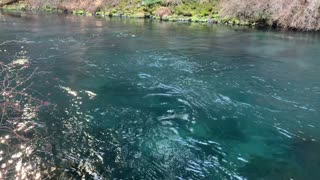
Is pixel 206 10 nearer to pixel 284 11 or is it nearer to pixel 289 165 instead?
pixel 284 11

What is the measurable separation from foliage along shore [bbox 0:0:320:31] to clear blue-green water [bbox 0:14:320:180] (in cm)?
529

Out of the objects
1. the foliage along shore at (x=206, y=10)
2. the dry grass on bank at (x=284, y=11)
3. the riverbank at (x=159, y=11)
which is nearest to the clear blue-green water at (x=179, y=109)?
the dry grass on bank at (x=284, y=11)

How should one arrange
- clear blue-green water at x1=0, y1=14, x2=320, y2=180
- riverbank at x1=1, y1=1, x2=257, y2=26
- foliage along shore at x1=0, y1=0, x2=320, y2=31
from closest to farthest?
clear blue-green water at x1=0, y1=14, x2=320, y2=180 → foliage along shore at x1=0, y1=0, x2=320, y2=31 → riverbank at x1=1, y1=1, x2=257, y2=26

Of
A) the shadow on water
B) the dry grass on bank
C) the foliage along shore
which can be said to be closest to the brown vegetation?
the foliage along shore

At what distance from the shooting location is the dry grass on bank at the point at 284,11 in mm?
21422

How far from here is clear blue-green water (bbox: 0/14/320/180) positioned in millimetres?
6199

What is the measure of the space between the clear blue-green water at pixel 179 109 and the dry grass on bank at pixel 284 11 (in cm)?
501

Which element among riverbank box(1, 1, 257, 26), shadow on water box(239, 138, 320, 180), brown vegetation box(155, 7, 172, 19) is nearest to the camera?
shadow on water box(239, 138, 320, 180)

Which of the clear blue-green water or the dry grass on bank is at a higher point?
the dry grass on bank

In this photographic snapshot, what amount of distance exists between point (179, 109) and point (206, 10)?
2347 centimetres

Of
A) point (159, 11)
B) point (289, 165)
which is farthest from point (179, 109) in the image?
point (159, 11)

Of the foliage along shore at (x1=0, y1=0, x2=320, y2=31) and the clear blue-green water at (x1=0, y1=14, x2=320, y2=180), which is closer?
the clear blue-green water at (x1=0, y1=14, x2=320, y2=180)

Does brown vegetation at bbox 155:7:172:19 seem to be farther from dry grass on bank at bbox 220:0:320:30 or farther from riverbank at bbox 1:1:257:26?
dry grass on bank at bbox 220:0:320:30

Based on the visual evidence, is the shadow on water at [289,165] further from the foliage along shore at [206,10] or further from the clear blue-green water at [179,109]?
the foliage along shore at [206,10]
